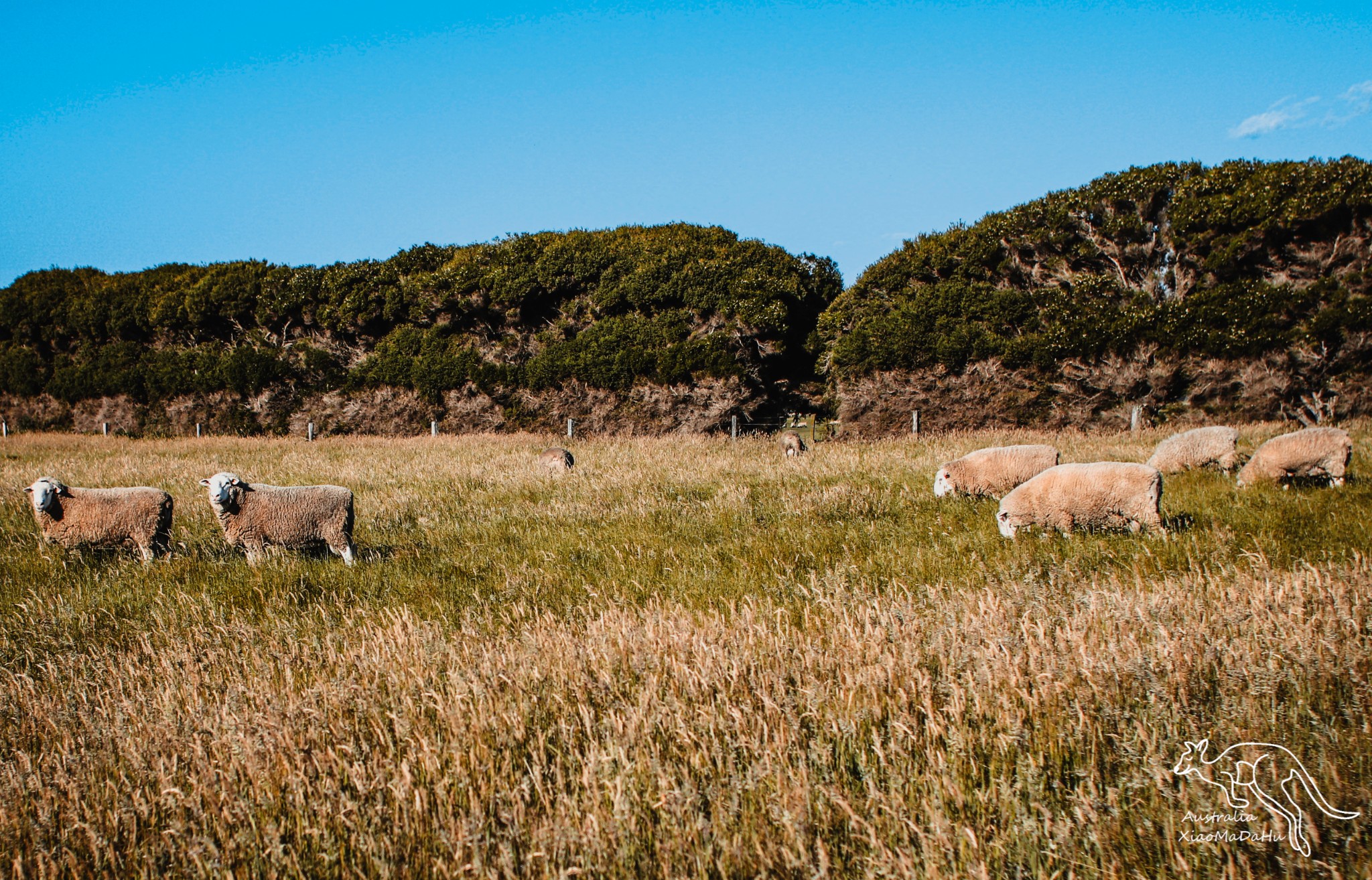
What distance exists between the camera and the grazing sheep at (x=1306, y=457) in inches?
344

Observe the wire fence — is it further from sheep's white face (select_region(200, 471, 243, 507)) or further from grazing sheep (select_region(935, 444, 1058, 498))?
sheep's white face (select_region(200, 471, 243, 507))

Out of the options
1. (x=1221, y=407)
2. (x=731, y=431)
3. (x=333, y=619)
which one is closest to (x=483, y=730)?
(x=333, y=619)

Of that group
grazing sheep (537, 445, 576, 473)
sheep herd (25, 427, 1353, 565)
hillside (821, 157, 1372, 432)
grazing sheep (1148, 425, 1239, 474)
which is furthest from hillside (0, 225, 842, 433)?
sheep herd (25, 427, 1353, 565)

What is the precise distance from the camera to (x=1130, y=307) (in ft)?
58.7

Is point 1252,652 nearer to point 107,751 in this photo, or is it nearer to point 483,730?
point 483,730

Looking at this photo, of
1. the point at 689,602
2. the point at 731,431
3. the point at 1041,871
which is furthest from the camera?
the point at 731,431

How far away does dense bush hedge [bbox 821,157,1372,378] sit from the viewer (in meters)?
16.4

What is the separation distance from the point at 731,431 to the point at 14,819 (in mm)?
19274

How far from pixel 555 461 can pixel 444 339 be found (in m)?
13.6

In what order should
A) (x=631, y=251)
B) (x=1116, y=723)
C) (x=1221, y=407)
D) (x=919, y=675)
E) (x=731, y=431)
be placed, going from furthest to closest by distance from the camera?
1. (x=631, y=251)
2. (x=731, y=431)
3. (x=1221, y=407)
4. (x=919, y=675)
5. (x=1116, y=723)

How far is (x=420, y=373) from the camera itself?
2455 centimetres

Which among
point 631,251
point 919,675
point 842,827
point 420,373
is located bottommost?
point 842,827

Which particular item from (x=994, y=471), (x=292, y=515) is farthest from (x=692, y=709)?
(x=994, y=471)

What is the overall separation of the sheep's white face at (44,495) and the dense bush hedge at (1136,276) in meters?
18.6
